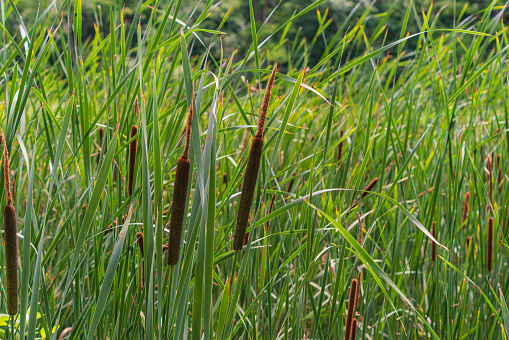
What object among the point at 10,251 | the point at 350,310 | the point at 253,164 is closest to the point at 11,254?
the point at 10,251

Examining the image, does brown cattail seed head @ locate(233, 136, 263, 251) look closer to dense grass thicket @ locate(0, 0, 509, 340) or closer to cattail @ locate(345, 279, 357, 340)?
dense grass thicket @ locate(0, 0, 509, 340)

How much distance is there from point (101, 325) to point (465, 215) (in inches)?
46.8

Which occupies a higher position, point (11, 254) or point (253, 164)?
point (253, 164)

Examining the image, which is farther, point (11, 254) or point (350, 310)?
point (350, 310)

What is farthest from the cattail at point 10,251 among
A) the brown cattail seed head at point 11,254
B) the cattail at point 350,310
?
the cattail at point 350,310

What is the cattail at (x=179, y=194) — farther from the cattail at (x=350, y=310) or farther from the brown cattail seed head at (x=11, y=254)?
the cattail at (x=350, y=310)

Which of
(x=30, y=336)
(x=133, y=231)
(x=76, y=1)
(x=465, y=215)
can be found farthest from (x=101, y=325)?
(x=465, y=215)

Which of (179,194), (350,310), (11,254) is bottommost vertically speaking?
(350,310)

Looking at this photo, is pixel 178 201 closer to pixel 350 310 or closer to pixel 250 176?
pixel 250 176

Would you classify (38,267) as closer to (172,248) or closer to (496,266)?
→ (172,248)

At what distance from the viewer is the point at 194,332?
568 millimetres

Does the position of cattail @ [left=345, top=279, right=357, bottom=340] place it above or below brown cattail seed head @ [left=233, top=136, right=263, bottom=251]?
below

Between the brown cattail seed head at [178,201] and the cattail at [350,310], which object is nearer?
the brown cattail seed head at [178,201]

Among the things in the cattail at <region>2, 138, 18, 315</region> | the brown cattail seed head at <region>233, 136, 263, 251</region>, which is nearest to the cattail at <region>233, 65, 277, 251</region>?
the brown cattail seed head at <region>233, 136, 263, 251</region>
